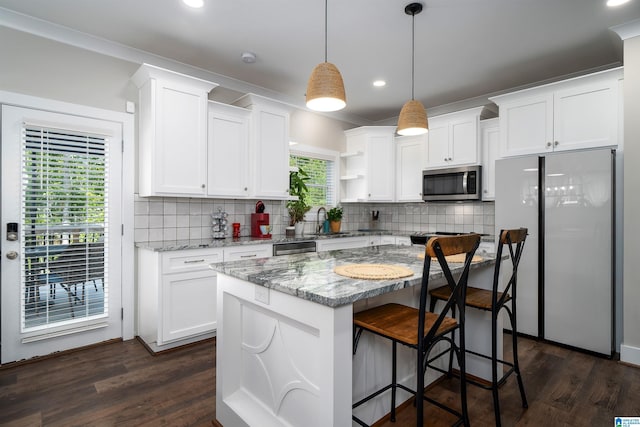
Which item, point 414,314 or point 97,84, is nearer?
point 414,314

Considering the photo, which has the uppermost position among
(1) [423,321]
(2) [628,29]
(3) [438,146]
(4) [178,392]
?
(2) [628,29]

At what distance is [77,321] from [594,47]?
509cm

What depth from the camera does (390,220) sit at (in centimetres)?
539

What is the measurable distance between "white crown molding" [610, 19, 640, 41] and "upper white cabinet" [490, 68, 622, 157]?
312 millimetres

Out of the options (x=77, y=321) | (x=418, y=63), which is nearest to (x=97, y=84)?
(x=77, y=321)

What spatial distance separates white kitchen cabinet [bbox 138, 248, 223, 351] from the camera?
2816mm

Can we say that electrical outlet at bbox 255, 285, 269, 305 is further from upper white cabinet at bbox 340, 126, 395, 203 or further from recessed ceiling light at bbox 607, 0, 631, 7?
upper white cabinet at bbox 340, 126, 395, 203

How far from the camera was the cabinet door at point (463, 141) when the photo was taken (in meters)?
4.06

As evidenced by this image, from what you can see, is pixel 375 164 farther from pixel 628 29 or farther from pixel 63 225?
pixel 63 225

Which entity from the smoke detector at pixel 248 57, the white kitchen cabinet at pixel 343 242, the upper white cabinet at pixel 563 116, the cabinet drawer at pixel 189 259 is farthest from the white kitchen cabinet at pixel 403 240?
the smoke detector at pixel 248 57

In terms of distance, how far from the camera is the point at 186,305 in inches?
116

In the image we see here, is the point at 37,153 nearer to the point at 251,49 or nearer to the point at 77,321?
the point at 77,321

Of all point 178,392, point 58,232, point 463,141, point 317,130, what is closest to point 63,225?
point 58,232

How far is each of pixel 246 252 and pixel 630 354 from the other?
3.31 m
